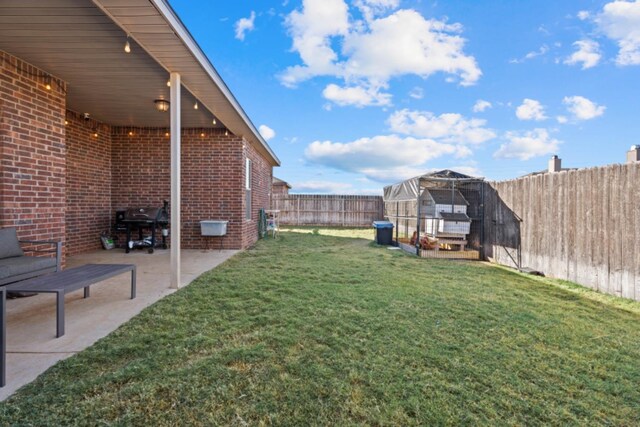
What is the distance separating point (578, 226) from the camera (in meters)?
4.77

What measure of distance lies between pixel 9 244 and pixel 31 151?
1.44 meters

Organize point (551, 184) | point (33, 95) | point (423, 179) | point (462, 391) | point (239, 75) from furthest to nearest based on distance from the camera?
1. point (239, 75)
2. point (423, 179)
3. point (551, 184)
4. point (33, 95)
5. point (462, 391)


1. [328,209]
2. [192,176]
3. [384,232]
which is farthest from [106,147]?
[328,209]

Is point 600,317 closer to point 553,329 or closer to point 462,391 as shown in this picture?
point 553,329

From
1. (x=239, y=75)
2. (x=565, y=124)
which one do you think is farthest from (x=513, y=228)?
(x=239, y=75)

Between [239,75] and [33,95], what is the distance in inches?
221

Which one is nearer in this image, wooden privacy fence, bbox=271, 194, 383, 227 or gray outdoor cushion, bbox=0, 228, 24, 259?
gray outdoor cushion, bbox=0, 228, 24, 259

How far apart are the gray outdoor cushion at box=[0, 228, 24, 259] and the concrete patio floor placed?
1.94 feet

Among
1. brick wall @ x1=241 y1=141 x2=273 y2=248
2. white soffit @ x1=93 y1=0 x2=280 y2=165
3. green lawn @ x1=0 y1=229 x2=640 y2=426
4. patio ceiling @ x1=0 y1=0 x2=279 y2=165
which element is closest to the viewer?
green lawn @ x1=0 y1=229 x2=640 y2=426

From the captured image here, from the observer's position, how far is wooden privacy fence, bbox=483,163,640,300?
4035 mm

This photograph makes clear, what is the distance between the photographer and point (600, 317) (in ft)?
10.8

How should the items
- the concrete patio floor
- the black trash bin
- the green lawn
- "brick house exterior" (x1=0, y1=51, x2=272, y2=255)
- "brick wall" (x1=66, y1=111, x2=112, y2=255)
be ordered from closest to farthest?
the green lawn → the concrete patio floor → "brick wall" (x1=66, y1=111, x2=112, y2=255) → "brick house exterior" (x1=0, y1=51, x2=272, y2=255) → the black trash bin

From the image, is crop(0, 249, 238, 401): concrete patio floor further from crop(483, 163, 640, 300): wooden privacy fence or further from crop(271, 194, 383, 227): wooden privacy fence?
crop(271, 194, 383, 227): wooden privacy fence

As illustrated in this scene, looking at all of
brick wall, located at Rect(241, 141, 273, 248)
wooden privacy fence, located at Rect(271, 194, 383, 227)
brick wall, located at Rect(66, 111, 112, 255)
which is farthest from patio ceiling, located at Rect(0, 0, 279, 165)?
wooden privacy fence, located at Rect(271, 194, 383, 227)
